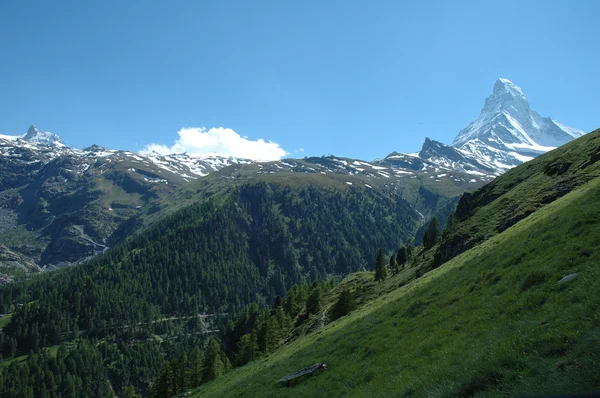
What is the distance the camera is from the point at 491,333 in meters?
20.4

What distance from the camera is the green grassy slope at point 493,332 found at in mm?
14938

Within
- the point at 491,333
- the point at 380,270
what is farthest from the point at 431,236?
the point at 491,333

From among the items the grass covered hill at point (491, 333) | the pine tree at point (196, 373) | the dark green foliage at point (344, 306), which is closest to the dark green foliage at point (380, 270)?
the dark green foliage at point (344, 306)

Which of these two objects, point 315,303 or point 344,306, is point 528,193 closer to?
point 344,306

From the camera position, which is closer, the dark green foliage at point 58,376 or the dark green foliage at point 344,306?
the dark green foliage at point 344,306

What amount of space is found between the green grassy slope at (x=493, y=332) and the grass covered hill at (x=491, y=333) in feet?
0.24

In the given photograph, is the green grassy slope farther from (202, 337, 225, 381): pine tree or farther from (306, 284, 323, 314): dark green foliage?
(306, 284, 323, 314): dark green foliage

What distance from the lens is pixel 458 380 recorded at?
55.8ft

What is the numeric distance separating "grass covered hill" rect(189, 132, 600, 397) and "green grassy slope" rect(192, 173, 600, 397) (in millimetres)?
72

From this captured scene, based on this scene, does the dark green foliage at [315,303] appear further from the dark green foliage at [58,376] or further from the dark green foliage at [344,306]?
the dark green foliage at [58,376]

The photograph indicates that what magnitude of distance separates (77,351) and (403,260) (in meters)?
180

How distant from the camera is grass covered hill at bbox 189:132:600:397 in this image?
49.0ft

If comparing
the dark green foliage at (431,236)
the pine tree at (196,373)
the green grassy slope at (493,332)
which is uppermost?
the dark green foliage at (431,236)

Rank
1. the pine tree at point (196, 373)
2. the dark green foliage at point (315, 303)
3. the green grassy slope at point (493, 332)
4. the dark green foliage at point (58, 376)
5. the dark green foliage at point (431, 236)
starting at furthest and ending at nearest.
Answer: the dark green foliage at point (58, 376) < the dark green foliage at point (315, 303) < the dark green foliage at point (431, 236) < the pine tree at point (196, 373) < the green grassy slope at point (493, 332)
